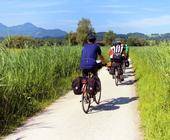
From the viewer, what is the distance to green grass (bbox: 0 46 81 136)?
11836 mm

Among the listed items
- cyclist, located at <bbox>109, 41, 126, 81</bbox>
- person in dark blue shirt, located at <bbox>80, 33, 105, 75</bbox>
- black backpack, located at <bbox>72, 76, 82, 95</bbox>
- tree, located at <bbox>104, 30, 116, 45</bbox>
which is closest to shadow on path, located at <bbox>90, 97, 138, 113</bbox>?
black backpack, located at <bbox>72, 76, 82, 95</bbox>

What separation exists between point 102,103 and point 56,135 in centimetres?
469

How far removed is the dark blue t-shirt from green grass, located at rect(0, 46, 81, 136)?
68.3 inches

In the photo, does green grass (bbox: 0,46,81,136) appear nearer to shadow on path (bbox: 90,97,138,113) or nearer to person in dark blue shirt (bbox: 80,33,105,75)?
shadow on path (bbox: 90,97,138,113)

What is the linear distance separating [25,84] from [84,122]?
3032 mm

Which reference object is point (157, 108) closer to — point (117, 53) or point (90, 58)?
point (90, 58)

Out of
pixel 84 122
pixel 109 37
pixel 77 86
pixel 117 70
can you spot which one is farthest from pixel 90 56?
pixel 109 37

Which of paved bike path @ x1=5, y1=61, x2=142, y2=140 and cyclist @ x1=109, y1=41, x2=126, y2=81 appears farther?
cyclist @ x1=109, y1=41, x2=126, y2=81

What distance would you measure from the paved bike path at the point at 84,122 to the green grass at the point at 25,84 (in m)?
0.40

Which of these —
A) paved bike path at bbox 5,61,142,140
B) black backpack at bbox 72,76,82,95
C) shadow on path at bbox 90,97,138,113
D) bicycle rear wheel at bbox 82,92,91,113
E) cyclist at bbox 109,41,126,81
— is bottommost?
shadow on path at bbox 90,97,138,113

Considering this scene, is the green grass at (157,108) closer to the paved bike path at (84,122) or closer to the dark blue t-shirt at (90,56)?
the paved bike path at (84,122)

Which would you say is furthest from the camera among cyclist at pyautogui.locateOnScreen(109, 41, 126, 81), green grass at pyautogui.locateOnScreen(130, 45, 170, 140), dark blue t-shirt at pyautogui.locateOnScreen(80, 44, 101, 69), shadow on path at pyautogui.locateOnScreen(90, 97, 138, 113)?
cyclist at pyautogui.locateOnScreen(109, 41, 126, 81)

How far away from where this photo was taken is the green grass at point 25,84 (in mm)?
11836

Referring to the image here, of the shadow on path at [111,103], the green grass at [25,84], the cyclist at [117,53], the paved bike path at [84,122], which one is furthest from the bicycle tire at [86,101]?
the cyclist at [117,53]
